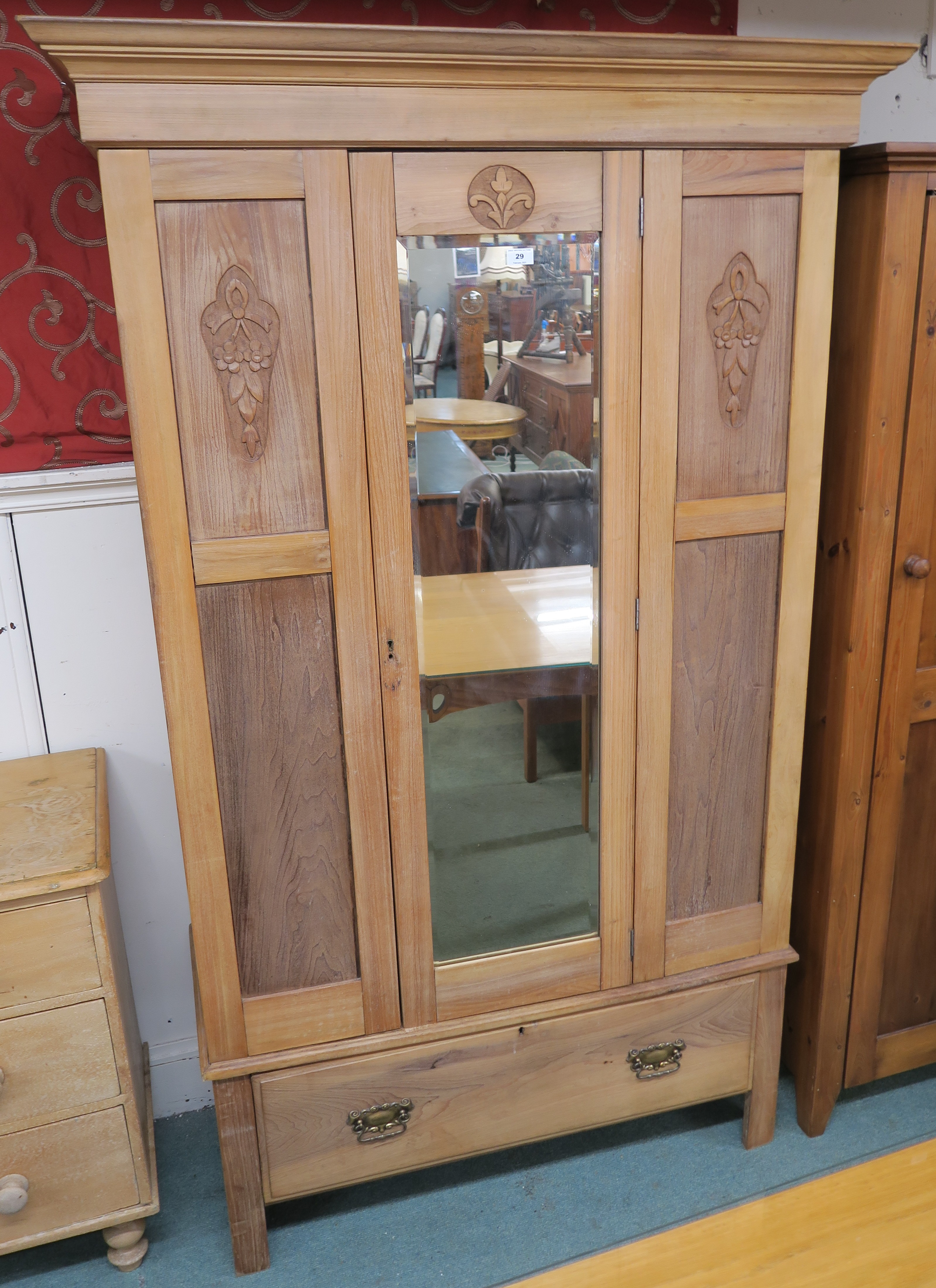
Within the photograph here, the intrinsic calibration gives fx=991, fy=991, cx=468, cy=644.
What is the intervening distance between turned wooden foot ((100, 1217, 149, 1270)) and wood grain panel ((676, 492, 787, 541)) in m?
1.50

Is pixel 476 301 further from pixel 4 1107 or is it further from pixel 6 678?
pixel 4 1107

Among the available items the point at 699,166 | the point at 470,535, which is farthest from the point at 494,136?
the point at 470,535

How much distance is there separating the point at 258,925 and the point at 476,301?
40.1 inches

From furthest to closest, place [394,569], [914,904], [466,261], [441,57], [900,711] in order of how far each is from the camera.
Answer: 1. [914,904]
2. [900,711]
3. [394,569]
4. [466,261]
5. [441,57]

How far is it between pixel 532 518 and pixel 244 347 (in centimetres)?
49

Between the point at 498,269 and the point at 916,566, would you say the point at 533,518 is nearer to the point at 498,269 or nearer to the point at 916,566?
the point at 498,269

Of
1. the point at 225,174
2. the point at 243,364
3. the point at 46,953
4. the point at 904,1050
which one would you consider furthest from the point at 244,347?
the point at 904,1050

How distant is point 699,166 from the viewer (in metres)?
1.42

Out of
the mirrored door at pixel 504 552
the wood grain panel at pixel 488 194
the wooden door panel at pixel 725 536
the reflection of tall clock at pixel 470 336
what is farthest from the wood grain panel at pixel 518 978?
the wood grain panel at pixel 488 194

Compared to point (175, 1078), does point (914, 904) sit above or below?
above

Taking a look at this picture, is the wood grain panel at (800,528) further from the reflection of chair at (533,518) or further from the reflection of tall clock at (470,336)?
the reflection of tall clock at (470,336)

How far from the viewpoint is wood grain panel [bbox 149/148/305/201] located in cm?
126

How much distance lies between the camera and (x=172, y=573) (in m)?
1.41

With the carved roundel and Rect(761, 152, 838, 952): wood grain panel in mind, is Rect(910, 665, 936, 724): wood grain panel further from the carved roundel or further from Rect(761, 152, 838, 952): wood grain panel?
the carved roundel
